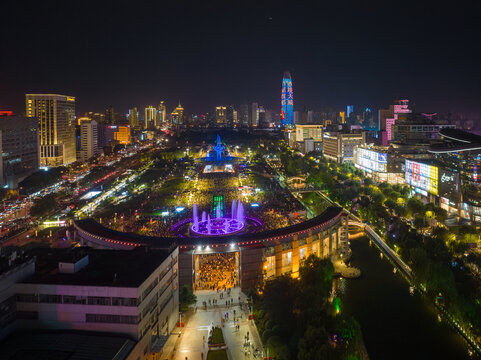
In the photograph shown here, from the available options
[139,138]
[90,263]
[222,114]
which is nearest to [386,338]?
[90,263]

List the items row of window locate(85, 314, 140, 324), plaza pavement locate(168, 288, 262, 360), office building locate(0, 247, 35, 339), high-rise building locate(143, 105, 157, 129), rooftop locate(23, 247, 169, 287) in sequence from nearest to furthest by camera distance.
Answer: office building locate(0, 247, 35, 339), row of window locate(85, 314, 140, 324), rooftop locate(23, 247, 169, 287), plaza pavement locate(168, 288, 262, 360), high-rise building locate(143, 105, 157, 129)

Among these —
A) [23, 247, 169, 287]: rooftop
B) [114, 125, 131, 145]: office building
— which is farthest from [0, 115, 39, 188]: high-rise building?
[114, 125, 131, 145]: office building

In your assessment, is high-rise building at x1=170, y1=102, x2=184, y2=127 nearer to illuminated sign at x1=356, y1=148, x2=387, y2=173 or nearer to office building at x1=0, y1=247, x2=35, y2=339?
illuminated sign at x1=356, y1=148, x2=387, y2=173

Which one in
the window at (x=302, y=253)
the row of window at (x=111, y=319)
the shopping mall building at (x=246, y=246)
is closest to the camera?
the row of window at (x=111, y=319)

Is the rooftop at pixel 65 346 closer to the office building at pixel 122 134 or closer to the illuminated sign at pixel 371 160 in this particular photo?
the illuminated sign at pixel 371 160

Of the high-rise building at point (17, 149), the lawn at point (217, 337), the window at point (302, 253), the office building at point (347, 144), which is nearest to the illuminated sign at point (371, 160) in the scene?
the office building at point (347, 144)

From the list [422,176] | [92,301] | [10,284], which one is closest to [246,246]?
[92,301]

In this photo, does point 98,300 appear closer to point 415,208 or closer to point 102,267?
Answer: point 102,267
